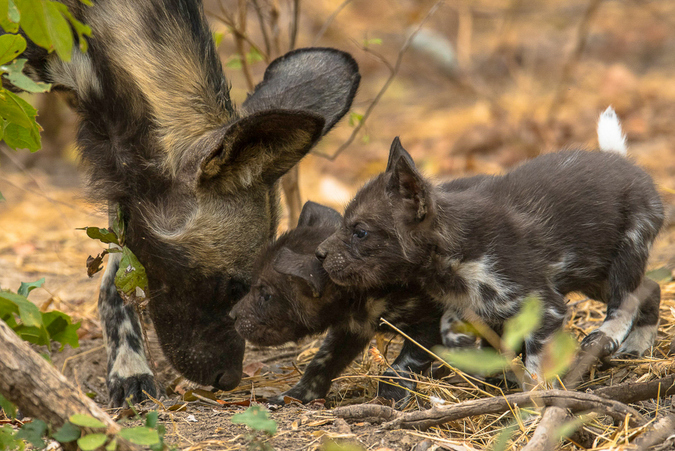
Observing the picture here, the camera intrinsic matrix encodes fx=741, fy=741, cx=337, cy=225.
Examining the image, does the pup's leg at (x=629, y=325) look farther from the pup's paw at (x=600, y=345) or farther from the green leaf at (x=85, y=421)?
the green leaf at (x=85, y=421)

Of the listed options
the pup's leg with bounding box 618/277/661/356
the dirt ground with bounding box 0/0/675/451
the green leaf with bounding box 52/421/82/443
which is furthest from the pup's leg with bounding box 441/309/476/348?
the green leaf with bounding box 52/421/82/443

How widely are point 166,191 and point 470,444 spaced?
1.75 meters

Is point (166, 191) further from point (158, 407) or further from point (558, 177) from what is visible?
point (558, 177)

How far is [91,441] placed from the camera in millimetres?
1973

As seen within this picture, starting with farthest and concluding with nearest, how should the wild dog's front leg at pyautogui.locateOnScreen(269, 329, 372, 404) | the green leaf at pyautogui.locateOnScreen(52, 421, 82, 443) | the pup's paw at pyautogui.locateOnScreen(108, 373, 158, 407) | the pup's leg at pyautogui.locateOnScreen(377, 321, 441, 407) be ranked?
the pup's paw at pyautogui.locateOnScreen(108, 373, 158, 407) < the wild dog's front leg at pyautogui.locateOnScreen(269, 329, 372, 404) < the pup's leg at pyautogui.locateOnScreen(377, 321, 441, 407) < the green leaf at pyautogui.locateOnScreen(52, 421, 82, 443)

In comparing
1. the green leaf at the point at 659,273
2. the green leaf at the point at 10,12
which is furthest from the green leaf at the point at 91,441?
the green leaf at the point at 659,273

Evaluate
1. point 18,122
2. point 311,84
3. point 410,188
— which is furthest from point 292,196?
point 18,122

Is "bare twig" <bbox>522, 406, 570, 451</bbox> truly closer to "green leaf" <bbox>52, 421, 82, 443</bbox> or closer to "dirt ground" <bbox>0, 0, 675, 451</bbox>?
"dirt ground" <bbox>0, 0, 675, 451</bbox>

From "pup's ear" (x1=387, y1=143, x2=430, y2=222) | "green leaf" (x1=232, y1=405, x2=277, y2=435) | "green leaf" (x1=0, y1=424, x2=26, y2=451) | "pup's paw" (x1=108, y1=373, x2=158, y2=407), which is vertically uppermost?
"pup's ear" (x1=387, y1=143, x2=430, y2=222)

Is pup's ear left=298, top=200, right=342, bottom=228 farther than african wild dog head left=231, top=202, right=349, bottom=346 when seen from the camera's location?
Yes

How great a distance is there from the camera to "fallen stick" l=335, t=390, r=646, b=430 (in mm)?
2482

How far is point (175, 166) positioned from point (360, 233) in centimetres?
93

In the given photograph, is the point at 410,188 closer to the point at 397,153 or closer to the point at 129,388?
the point at 397,153

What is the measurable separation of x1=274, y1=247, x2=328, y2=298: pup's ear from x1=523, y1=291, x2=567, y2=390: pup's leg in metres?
0.88
